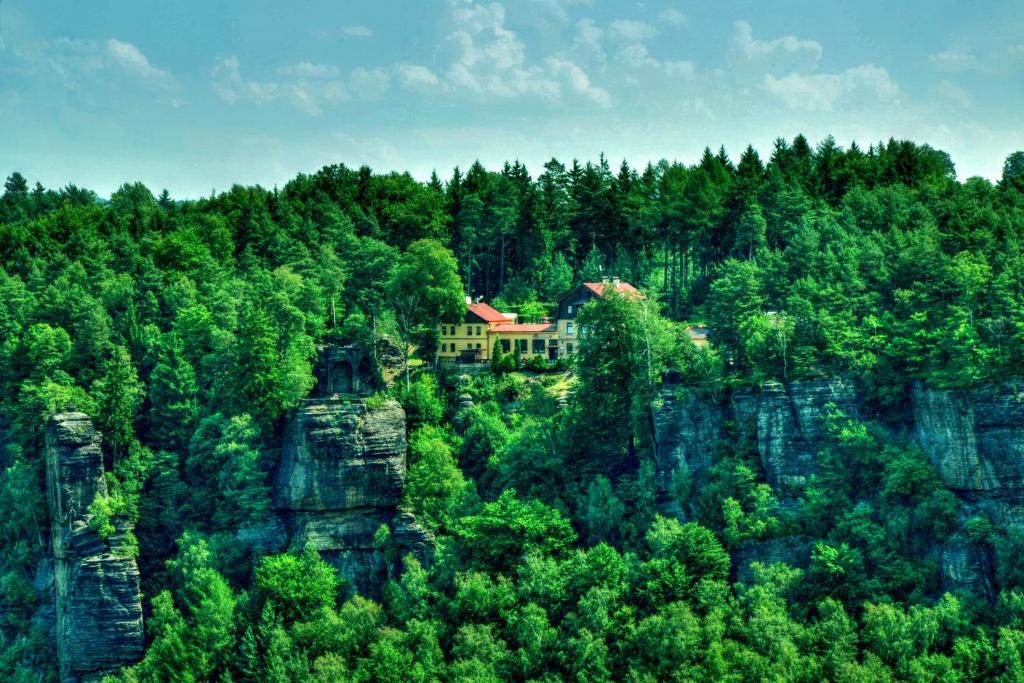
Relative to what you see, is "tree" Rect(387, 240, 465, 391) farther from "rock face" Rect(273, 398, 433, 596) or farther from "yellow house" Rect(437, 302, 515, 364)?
"rock face" Rect(273, 398, 433, 596)

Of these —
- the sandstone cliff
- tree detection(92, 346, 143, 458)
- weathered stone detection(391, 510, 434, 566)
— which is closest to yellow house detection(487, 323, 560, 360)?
the sandstone cliff

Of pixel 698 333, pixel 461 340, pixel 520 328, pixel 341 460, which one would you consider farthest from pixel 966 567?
pixel 461 340

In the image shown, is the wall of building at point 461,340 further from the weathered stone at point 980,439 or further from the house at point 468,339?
the weathered stone at point 980,439

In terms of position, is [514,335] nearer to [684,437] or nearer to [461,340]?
[461,340]

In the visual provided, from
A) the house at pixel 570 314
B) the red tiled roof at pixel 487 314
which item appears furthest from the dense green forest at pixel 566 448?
the house at pixel 570 314

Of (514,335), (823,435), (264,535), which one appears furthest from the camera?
(514,335)

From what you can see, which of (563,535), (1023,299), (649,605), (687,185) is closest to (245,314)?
(563,535)

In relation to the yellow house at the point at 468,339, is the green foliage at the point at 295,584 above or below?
below

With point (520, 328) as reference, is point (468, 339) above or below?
below

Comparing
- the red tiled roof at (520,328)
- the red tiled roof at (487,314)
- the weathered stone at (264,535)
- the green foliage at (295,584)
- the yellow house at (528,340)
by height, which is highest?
the red tiled roof at (487,314)
